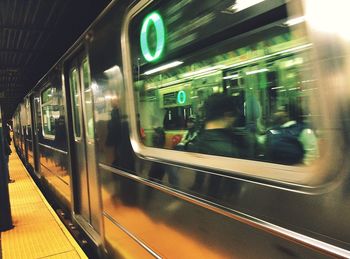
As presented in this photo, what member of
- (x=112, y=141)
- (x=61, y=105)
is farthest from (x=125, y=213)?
(x=61, y=105)

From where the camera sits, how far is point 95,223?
372 centimetres

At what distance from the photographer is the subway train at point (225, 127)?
3.23 ft

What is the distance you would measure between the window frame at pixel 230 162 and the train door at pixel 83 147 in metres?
1.25

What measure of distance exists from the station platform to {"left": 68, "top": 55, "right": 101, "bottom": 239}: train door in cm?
31

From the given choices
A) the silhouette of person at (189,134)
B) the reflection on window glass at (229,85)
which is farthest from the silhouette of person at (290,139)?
the silhouette of person at (189,134)

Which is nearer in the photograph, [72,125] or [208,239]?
[208,239]

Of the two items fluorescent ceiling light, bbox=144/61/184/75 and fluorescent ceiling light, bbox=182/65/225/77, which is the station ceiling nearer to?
fluorescent ceiling light, bbox=144/61/184/75

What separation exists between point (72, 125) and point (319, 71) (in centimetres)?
380

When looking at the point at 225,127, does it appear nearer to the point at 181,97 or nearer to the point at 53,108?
the point at 181,97

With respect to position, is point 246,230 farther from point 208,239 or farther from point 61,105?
point 61,105

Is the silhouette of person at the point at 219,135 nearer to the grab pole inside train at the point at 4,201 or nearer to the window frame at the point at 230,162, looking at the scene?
the window frame at the point at 230,162

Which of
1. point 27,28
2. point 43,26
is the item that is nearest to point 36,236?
point 43,26

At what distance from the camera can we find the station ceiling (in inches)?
Answer: 135

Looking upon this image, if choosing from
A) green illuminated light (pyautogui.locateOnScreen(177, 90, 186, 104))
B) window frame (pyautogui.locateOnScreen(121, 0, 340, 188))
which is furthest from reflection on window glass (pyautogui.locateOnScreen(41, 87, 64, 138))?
green illuminated light (pyautogui.locateOnScreen(177, 90, 186, 104))
